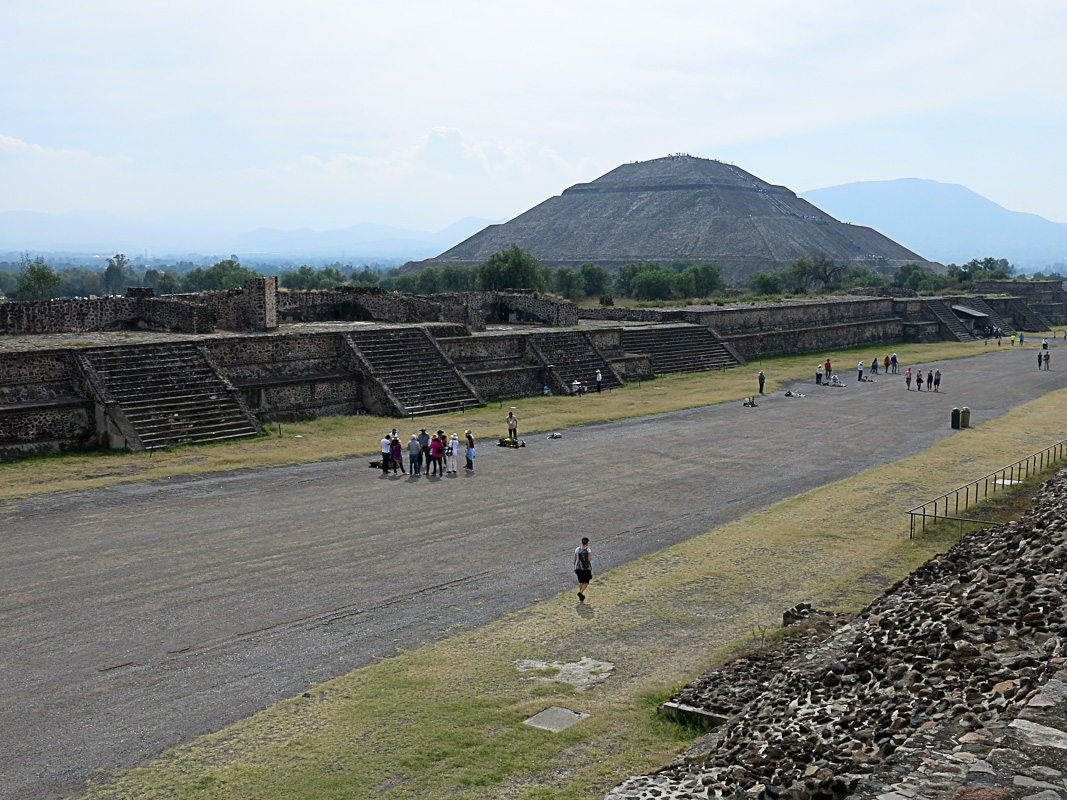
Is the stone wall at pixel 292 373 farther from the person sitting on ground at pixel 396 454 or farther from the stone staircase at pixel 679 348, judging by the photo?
the stone staircase at pixel 679 348

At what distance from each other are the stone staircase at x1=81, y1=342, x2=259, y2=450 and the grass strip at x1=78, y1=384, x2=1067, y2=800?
40.4ft

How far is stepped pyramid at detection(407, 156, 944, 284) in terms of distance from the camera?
11931 centimetres

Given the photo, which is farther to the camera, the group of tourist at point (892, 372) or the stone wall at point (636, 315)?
the stone wall at point (636, 315)

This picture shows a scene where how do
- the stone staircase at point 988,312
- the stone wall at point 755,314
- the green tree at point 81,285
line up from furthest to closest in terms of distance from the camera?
the green tree at point 81,285 → the stone staircase at point 988,312 → the stone wall at point 755,314

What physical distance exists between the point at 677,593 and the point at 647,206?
419ft

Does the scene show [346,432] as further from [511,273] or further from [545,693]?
[511,273]

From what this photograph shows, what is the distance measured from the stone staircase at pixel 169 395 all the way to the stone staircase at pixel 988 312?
172 feet

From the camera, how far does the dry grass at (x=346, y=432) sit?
18.7 m

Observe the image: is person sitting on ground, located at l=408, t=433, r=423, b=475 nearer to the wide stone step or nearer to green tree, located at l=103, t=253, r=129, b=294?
the wide stone step

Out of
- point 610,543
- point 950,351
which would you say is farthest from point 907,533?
point 950,351

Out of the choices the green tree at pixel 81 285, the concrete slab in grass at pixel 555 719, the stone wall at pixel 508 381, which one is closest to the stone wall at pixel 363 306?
the stone wall at pixel 508 381

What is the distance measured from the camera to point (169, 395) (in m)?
22.7

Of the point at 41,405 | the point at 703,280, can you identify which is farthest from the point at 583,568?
the point at 703,280

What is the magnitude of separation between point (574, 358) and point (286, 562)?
21596mm
